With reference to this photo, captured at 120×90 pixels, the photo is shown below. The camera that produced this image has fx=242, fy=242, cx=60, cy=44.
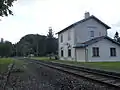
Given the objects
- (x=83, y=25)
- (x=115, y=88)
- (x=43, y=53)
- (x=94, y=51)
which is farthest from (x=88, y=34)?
(x=43, y=53)

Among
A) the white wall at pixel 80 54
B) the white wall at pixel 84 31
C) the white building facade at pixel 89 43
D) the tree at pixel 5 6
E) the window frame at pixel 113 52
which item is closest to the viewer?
the tree at pixel 5 6

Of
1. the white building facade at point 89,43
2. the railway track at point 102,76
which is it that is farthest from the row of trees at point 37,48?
the railway track at point 102,76

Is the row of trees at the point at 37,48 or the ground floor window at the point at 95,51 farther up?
the row of trees at the point at 37,48

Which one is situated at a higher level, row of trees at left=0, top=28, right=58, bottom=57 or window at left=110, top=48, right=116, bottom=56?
row of trees at left=0, top=28, right=58, bottom=57

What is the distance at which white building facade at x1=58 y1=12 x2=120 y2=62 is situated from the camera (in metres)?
41.6

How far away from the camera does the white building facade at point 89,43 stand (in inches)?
1638

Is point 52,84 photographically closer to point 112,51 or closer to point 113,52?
point 112,51

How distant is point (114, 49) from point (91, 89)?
33833 mm

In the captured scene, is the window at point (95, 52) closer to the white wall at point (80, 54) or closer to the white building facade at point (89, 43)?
the white building facade at point (89, 43)

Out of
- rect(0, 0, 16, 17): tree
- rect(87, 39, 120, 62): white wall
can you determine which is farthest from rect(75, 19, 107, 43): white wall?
rect(0, 0, 16, 17): tree

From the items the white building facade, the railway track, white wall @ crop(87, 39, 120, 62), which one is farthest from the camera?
the white building facade

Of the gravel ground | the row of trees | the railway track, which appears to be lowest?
the gravel ground

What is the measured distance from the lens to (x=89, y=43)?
4103cm

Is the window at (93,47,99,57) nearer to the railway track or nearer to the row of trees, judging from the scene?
the railway track
